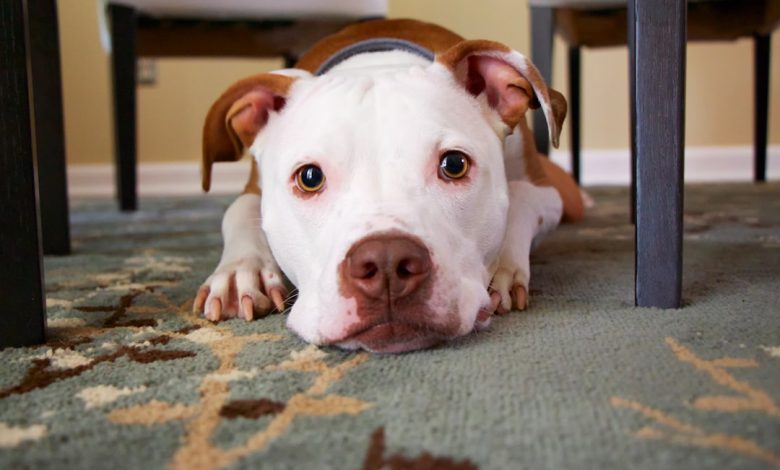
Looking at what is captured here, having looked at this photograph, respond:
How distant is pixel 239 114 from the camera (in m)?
1.30

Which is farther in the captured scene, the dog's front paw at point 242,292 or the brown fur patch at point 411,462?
the dog's front paw at point 242,292

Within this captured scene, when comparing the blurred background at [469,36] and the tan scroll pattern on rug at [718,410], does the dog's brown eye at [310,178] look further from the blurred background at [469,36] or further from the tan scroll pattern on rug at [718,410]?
the blurred background at [469,36]

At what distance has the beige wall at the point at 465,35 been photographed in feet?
12.5

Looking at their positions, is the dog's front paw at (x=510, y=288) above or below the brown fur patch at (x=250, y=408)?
above

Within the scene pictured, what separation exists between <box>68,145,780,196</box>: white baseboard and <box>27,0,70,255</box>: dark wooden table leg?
7.00 ft

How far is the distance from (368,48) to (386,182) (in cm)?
58

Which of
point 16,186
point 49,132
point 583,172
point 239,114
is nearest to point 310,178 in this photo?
point 239,114

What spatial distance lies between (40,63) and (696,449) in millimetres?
1749

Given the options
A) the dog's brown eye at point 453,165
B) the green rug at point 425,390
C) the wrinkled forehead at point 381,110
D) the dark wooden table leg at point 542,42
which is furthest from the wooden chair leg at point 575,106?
the dog's brown eye at point 453,165

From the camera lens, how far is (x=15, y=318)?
99cm

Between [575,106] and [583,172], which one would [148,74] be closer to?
[575,106]

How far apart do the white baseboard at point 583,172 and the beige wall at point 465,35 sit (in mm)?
48

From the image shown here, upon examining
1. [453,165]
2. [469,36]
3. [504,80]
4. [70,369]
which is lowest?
[70,369]

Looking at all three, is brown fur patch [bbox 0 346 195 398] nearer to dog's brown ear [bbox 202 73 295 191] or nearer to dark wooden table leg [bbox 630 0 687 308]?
dog's brown ear [bbox 202 73 295 191]
